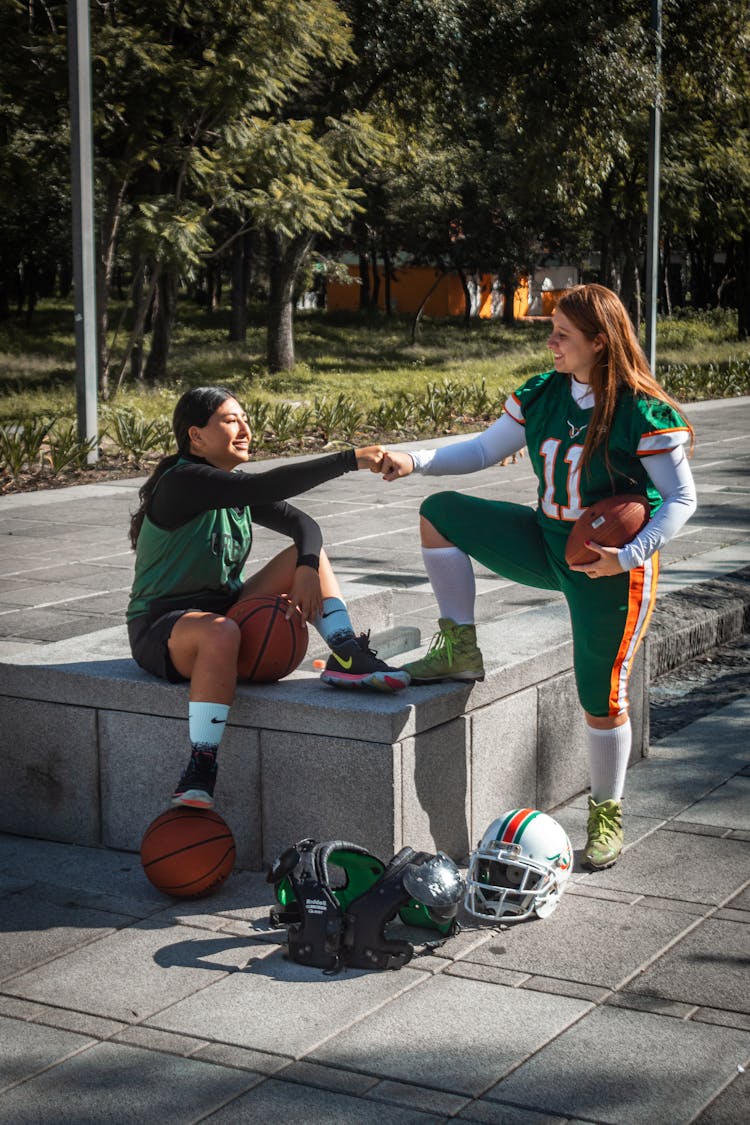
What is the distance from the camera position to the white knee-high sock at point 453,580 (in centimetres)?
446

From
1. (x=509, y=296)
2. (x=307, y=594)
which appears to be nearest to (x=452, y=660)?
(x=307, y=594)

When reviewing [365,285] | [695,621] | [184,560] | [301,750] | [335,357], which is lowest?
[695,621]

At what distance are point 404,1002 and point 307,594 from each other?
147 cm

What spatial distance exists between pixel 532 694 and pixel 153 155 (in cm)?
1621

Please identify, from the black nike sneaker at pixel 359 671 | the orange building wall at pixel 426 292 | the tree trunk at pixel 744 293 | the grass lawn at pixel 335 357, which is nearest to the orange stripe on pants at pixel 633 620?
the black nike sneaker at pixel 359 671

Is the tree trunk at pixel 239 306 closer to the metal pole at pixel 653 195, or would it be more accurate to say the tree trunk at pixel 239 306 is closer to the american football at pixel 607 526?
the metal pole at pixel 653 195

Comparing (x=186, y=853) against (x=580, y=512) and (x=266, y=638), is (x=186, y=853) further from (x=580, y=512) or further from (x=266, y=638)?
(x=580, y=512)

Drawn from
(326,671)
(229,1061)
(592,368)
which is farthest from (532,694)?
(229,1061)

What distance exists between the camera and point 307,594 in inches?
175

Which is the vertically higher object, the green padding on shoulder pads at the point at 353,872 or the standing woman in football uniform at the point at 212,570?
the standing woman in football uniform at the point at 212,570

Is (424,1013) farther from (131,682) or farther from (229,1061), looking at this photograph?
(131,682)

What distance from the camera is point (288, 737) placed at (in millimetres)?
4199

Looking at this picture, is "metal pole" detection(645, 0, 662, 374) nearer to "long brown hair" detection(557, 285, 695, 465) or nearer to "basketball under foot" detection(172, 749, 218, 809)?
"long brown hair" detection(557, 285, 695, 465)

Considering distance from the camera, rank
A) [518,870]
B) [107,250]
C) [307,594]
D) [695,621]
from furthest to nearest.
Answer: [107,250], [695,621], [307,594], [518,870]
